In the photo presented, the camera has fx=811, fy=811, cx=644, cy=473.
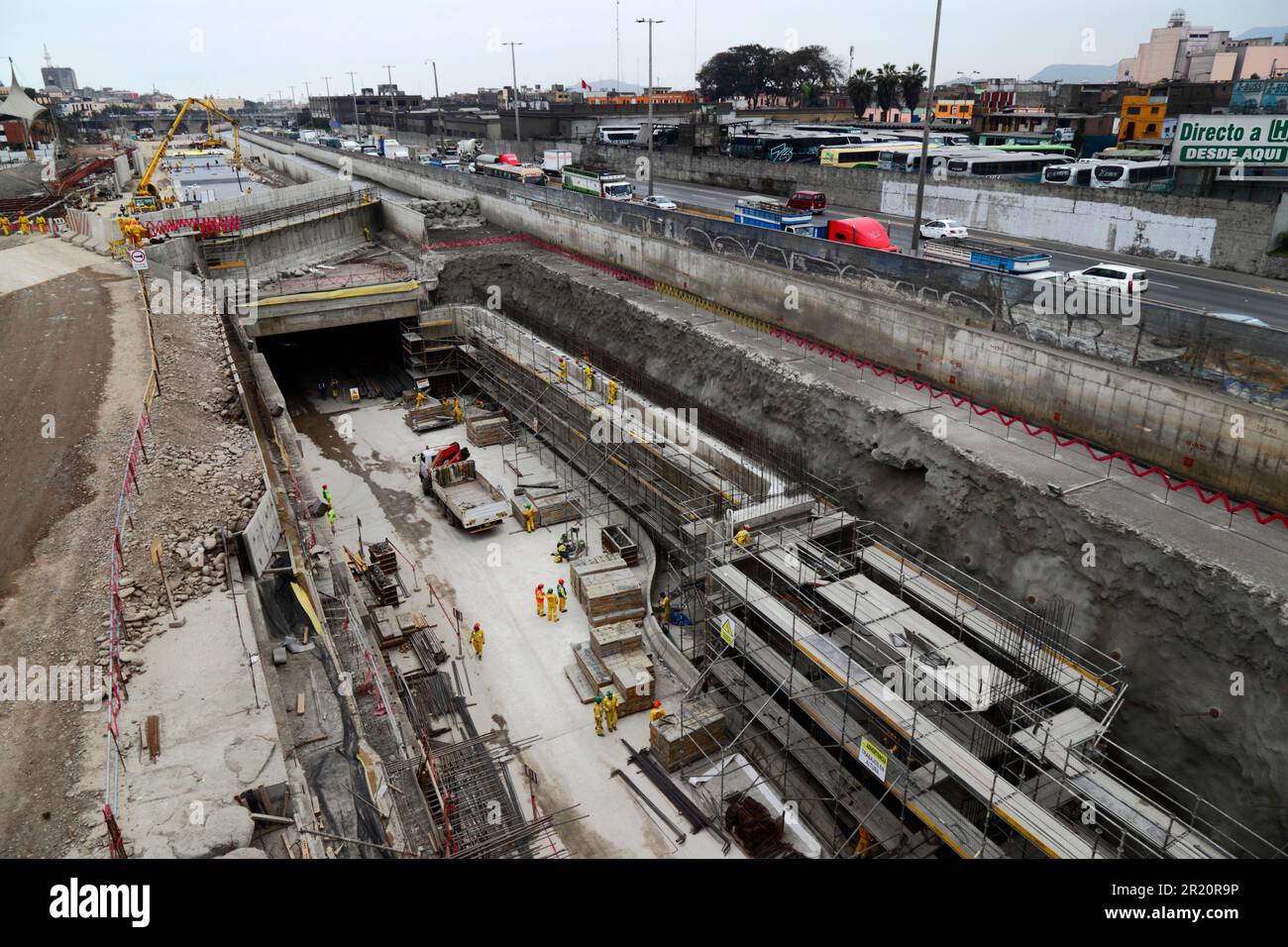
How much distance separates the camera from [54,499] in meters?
14.2

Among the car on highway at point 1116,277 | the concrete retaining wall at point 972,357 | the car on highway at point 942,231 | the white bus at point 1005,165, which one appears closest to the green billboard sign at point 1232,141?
the white bus at point 1005,165

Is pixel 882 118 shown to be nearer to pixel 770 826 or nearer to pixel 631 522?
pixel 631 522

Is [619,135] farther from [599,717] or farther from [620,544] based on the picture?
[599,717]

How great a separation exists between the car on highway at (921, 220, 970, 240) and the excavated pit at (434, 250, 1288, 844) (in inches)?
581

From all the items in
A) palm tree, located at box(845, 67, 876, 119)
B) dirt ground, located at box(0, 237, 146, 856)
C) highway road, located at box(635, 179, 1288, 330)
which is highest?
palm tree, located at box(845, 67, 876, 119)

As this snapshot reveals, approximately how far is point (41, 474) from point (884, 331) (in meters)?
19.5

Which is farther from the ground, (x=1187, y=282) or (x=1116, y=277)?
(x=1116, y=277)

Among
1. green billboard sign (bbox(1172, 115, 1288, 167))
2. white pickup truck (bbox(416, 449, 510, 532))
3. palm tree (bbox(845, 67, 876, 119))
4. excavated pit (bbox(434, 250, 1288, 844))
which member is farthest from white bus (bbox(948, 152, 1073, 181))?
palm tree (bbox(845, 67, 876, 119))

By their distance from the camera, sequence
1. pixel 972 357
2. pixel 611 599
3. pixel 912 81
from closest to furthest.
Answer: pixel 611 599 < pixel 972 357 < pixel 912 81

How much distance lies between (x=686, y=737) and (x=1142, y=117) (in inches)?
2246

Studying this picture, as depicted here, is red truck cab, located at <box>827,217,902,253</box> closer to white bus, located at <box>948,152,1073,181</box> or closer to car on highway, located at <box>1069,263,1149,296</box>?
car on highway, located at <box>1069,263,1149,296</box>

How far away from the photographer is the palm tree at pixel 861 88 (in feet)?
268

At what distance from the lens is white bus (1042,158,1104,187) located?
124 feet

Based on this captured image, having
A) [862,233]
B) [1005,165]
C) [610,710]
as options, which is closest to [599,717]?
[610,710]
